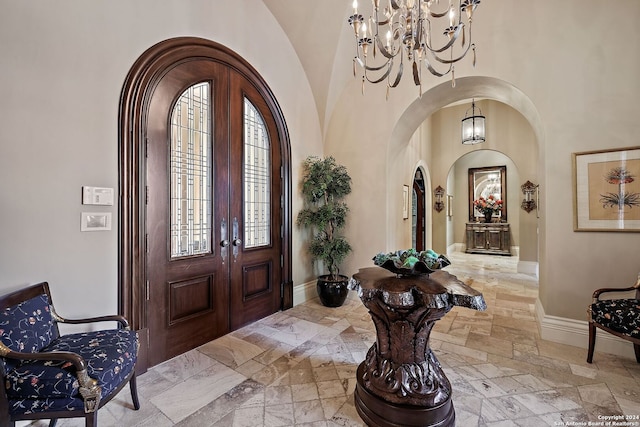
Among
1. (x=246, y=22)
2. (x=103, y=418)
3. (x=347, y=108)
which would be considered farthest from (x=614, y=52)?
A: (x=103, y=418)

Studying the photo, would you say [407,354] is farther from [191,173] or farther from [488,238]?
[488,238]

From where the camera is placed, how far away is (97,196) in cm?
199

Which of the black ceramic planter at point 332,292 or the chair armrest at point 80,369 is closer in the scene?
the chair armrest at point 80,369

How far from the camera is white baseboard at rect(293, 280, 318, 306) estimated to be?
3.87 m

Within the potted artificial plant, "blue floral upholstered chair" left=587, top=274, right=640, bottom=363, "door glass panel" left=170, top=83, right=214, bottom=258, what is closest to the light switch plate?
"door glass panel" left=170, top=83, right=214, bottom=258

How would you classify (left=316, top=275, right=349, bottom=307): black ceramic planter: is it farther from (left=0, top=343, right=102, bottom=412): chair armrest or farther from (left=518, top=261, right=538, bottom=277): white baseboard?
(left=518, top=261, right=538, bottom=277): white baseboard

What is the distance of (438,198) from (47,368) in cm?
779

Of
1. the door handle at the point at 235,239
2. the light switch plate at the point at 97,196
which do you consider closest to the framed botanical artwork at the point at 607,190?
the door handle at the point at 235,239

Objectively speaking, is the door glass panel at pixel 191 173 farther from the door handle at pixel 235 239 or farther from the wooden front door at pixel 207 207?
the door handle at pixel 235 239

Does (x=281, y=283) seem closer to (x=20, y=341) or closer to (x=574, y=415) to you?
(x=20, y=341)

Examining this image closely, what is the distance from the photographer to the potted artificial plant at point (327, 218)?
3.74 metres

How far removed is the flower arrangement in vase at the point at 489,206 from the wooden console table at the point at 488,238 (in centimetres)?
28

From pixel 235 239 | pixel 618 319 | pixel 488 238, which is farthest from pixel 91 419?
pixel 488 238

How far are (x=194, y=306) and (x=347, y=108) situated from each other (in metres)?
3.45
